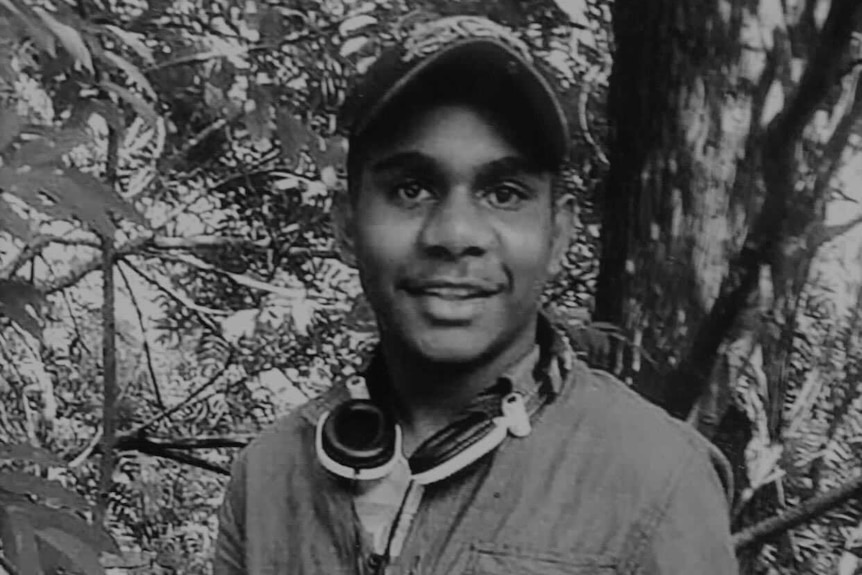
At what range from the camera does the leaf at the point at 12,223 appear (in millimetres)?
1089

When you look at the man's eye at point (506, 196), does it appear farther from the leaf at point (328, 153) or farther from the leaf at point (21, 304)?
the leaf at point (328, 153)

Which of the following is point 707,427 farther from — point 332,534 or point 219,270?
point 219,270

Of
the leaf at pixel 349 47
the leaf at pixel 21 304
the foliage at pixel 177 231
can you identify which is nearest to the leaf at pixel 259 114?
the foliage at pixel 177 231

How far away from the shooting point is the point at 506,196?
86 centimetres

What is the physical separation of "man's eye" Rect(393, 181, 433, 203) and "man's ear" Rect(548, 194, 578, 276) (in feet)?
0.30

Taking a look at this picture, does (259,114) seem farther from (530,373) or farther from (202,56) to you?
(530,373)

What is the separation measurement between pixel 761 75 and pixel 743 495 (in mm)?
442

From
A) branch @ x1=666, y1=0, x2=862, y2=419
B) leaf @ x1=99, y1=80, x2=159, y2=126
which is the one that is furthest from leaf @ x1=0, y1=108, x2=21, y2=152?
branch @ x1=666, y1=0, x2=862, y2=419

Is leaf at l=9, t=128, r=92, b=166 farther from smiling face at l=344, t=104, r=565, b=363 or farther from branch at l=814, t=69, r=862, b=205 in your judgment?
branch at l=814, t=69, r=862, b=205

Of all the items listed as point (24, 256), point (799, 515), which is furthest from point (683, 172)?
point (24, 256)

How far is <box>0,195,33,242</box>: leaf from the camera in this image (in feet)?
3.57

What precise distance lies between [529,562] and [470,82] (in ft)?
0.96

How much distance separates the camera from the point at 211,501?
2914mm

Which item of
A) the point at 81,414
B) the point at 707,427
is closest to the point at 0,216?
the point at 707,427
